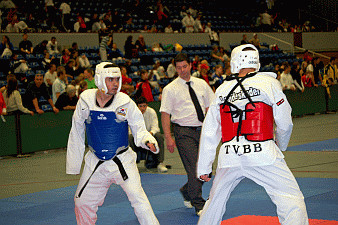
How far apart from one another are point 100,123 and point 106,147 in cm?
28

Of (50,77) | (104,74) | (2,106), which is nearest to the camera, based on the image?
(104,74)

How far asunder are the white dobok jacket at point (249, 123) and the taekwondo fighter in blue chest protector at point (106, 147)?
3.01 ft

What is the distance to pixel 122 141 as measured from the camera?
595 cm

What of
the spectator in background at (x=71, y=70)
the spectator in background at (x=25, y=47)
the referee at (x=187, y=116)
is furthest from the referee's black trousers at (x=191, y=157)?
the spectator in background at (x=25, y=47)

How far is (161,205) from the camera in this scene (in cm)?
830

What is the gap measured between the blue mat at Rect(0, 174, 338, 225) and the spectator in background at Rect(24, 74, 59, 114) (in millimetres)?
5696

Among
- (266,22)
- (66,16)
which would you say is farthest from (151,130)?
(266,22)

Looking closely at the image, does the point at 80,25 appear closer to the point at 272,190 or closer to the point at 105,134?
the point at 105,134

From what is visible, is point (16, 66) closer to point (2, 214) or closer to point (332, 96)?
point (2, 214)

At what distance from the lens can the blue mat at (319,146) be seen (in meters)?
13.6

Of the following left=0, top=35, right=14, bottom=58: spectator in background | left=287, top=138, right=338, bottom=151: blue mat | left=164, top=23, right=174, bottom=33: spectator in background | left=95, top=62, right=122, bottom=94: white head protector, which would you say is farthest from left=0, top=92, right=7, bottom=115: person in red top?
left=164, top=23, right=174, bottom=33: spectator in background

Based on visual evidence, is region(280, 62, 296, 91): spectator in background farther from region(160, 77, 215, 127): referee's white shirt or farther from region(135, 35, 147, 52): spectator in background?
region(160, 77, 215, 127): referee's white shirt

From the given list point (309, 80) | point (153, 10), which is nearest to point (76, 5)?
point (153, 10)

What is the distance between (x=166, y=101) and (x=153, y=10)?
20.9 meters
